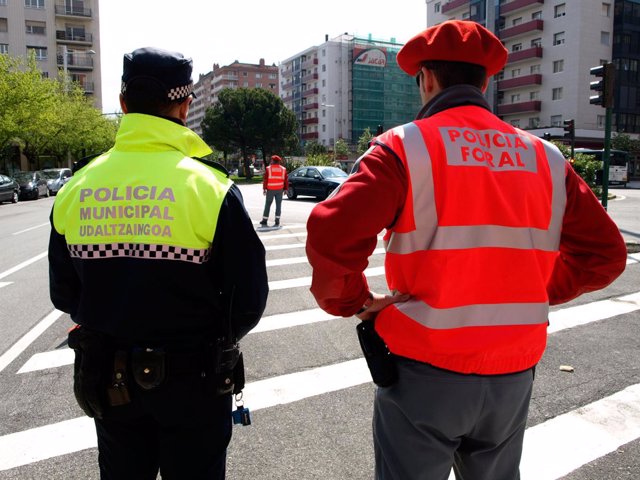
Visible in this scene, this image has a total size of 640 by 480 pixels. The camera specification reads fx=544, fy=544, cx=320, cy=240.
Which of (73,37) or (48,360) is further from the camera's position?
(73,37)

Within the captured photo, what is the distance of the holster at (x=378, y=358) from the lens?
1739mm

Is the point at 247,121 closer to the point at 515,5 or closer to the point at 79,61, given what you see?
the point at 79,61

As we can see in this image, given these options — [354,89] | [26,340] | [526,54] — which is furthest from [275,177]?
[354,89]

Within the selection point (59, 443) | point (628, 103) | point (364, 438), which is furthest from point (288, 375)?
point (628, 103)

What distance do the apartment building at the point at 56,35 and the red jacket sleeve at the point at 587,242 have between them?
61.9 meters

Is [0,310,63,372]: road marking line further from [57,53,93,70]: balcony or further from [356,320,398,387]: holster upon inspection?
[57,53,93,70]: balcony

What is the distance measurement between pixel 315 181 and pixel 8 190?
16.0m

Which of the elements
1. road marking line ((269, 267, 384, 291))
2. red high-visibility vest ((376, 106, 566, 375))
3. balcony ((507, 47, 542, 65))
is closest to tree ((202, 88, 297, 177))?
balcony ((507, 47, 542, 65))

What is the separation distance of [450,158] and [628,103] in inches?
2579

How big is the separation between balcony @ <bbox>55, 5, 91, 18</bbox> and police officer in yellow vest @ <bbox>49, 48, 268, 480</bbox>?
227ft

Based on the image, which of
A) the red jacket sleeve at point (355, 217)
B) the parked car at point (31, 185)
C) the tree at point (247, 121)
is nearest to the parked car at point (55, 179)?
the parked car at point (31, 185)

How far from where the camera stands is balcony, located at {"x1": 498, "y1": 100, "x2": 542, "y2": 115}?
186ft

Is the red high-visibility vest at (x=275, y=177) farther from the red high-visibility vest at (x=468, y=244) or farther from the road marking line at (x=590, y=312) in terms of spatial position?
the red high-visibility vest at (x=468, y=244)

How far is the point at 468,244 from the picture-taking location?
1.62 metres
